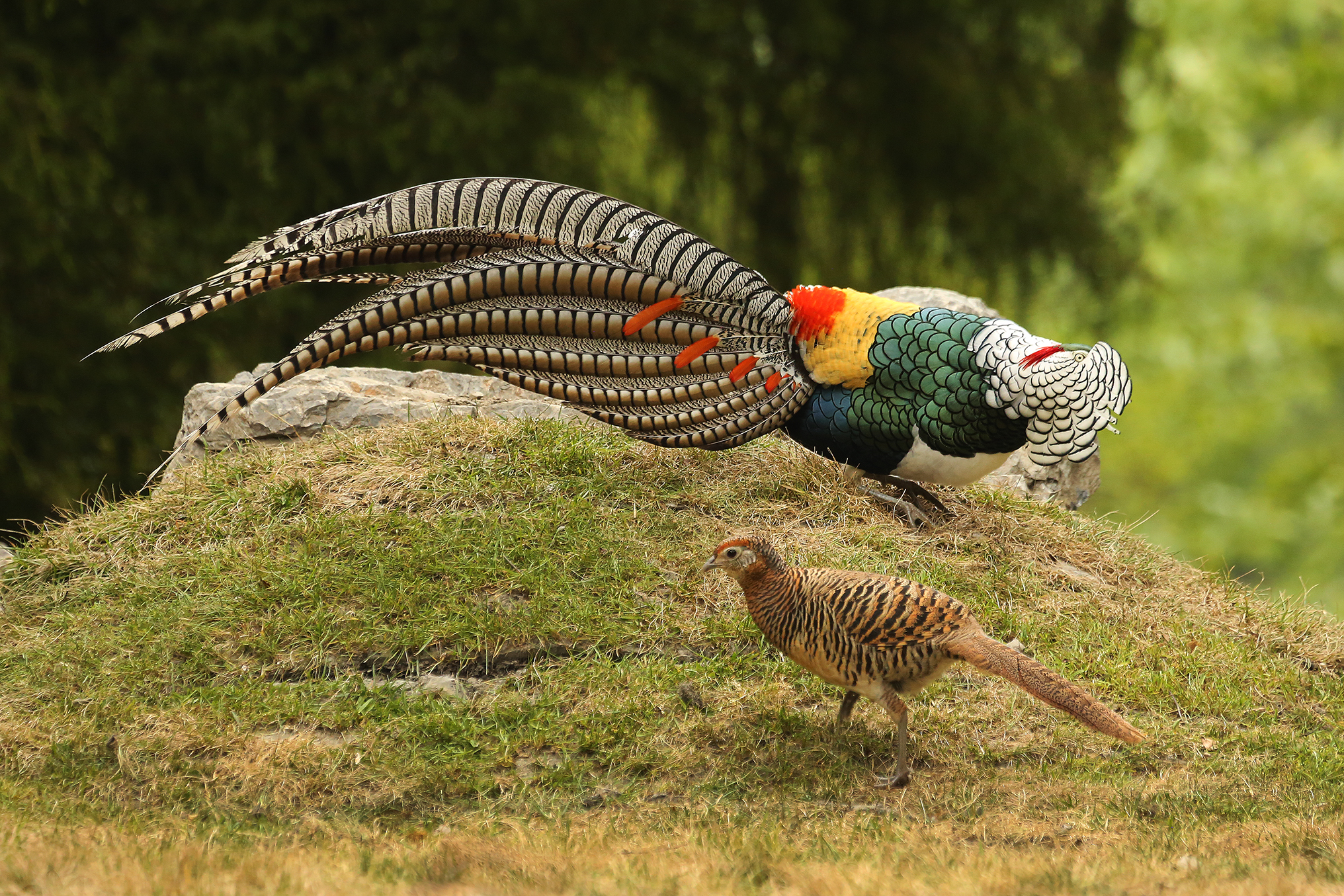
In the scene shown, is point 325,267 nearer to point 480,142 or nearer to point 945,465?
point 945,465

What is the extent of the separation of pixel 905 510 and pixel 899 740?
2.13m

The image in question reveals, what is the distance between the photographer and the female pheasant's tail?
4.08 m

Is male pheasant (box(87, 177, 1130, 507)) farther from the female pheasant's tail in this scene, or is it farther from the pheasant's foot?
the female pheasant's tail

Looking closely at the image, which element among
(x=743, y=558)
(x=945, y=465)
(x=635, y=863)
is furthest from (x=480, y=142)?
(x=635, y=863)

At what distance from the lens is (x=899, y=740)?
449 centimetres

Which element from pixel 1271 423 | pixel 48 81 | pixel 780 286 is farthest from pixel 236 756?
pixel 1271 423

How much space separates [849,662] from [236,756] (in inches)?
90.3

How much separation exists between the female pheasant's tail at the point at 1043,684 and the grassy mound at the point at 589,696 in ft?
1.24

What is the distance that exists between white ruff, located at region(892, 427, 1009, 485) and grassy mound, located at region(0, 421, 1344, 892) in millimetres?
435

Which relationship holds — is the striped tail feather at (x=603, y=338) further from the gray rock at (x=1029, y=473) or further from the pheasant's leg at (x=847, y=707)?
the gray rock at (x=1029, y=473)

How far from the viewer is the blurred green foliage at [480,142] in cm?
899

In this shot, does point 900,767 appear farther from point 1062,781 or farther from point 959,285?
point 959,285

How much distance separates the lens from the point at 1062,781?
4652mm

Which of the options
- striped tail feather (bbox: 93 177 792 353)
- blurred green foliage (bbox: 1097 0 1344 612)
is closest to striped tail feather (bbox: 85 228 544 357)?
striped tail feather (bbox: 93 177 792 353)
